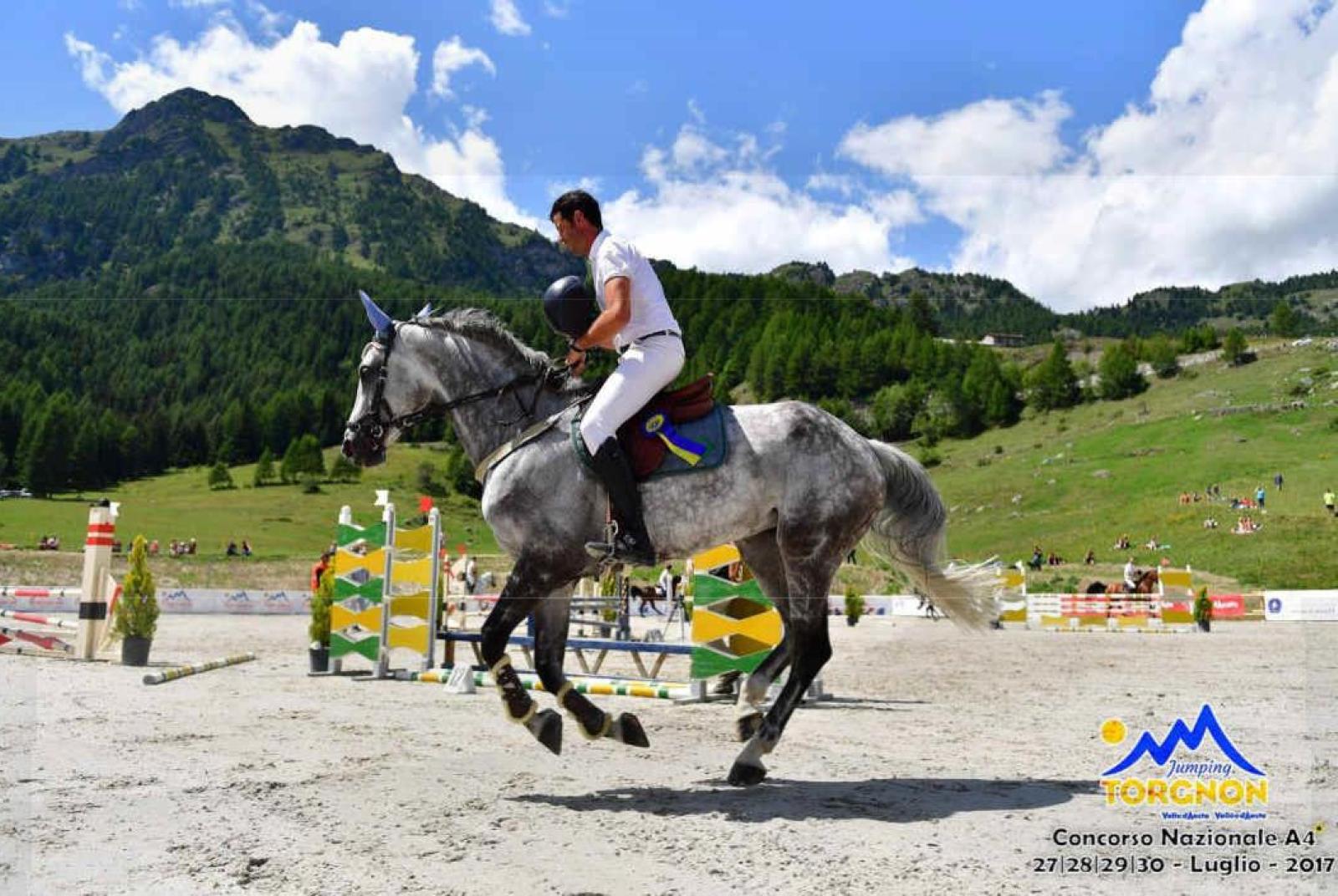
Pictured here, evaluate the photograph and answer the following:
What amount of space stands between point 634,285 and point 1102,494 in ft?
283

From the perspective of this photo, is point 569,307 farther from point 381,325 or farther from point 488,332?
point 381,325

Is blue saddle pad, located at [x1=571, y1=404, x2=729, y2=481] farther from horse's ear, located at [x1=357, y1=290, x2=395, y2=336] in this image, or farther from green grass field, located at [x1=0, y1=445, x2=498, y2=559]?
green grass field, located at [x1=0, y1=445, x2=498, y2=559]

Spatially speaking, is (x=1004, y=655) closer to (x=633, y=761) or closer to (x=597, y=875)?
(x=633, y=761)

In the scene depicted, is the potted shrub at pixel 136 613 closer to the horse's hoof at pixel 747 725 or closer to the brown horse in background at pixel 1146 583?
the horse's hoof at pixel 747 725

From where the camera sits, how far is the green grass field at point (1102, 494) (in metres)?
62.9

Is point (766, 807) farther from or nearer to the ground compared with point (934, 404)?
nearer to the ground

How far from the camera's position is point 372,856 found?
422cm

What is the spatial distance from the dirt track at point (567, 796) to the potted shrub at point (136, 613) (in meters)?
3.31

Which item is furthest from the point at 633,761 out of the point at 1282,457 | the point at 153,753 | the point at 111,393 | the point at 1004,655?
the point at 111,393

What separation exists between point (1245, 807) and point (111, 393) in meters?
194

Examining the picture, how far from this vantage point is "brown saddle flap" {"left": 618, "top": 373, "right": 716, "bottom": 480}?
238 inches

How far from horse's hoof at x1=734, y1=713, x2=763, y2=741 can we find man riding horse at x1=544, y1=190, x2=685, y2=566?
1.27 m

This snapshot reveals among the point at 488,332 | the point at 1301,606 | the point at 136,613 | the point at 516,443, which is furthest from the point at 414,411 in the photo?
Answer: the point at 1301,606

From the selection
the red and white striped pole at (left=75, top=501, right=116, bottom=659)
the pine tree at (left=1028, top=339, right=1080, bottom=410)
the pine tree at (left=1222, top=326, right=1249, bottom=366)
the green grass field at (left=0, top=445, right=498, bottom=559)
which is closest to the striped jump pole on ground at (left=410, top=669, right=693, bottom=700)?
the red and white striped pole at (left=75, top=501, right=116, bottom=659)
